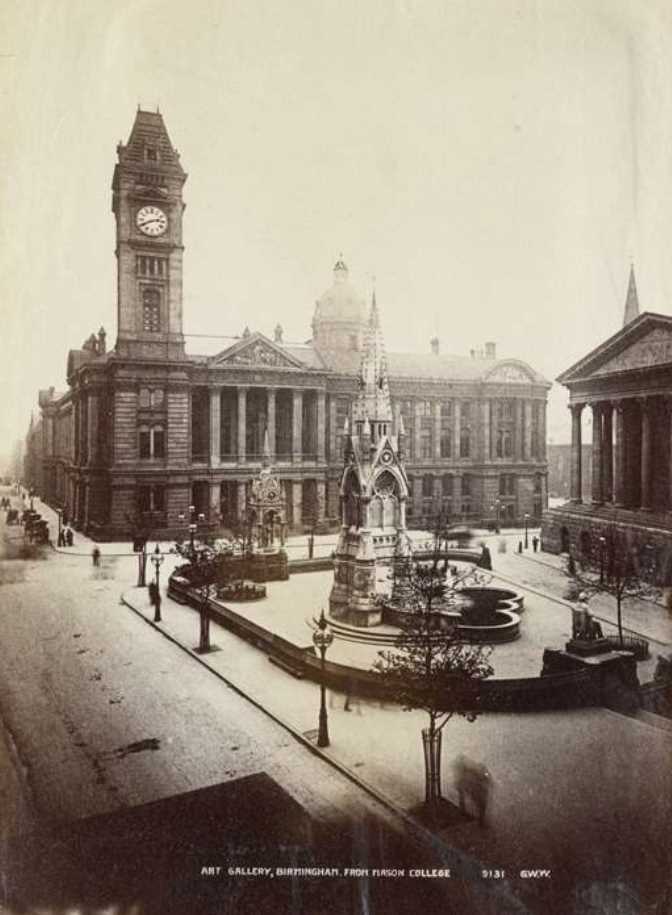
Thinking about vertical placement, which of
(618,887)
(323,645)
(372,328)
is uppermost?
(372,328)

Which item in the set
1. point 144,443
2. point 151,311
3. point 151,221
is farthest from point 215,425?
point 151,221

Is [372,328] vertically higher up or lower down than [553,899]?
higher up

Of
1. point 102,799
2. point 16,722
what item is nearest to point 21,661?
point 16,722

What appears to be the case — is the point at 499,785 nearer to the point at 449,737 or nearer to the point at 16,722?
the point at 449,737

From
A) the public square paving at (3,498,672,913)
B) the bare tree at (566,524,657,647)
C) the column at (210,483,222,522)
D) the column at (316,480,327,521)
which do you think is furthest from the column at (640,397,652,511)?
the column at (210,483,222,522)

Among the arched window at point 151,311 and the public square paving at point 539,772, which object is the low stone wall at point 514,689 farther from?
the arched window at point 151,311

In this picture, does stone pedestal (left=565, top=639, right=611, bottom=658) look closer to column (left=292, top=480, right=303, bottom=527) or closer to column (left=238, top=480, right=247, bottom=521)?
column (left=238, top=480, right=247, bottom=521)
